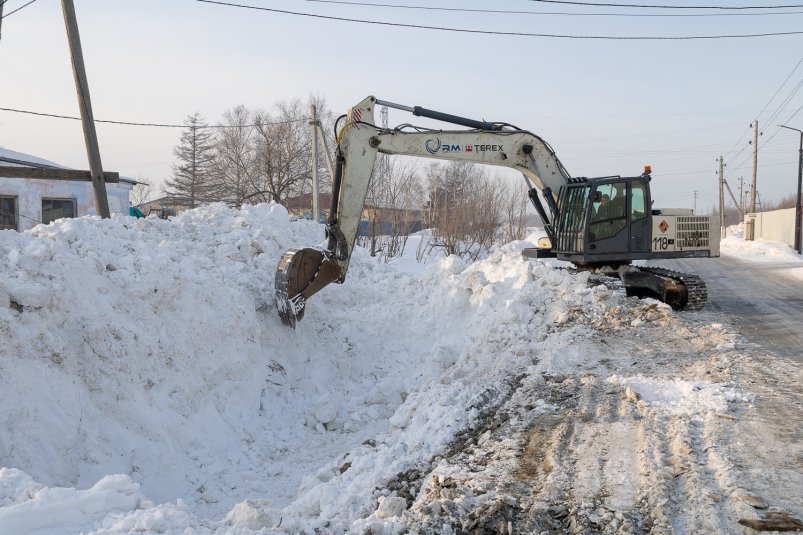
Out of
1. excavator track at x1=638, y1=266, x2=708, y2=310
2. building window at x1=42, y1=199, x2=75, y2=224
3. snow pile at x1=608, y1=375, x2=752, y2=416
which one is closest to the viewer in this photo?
snow pile at x1=608, y1=375, x2=752, y2=416

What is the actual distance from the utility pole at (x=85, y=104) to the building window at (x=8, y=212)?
10.9 m

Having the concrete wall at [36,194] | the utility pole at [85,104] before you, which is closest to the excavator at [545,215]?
the utility pole at [85,104]

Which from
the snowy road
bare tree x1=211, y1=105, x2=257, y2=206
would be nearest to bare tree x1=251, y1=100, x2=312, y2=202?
bare tree x1=211, y1=105, x2=257, y2=206

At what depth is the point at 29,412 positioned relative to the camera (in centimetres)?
601

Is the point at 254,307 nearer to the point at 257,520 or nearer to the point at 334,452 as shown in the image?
the point at 334,452

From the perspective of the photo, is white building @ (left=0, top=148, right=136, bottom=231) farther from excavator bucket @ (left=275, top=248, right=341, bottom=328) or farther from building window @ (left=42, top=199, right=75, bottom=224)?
excavator bucket @ (left=275, top=248, right=341, bottom=328)

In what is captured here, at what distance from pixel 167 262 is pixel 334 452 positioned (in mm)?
3542

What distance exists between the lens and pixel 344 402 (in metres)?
9.05

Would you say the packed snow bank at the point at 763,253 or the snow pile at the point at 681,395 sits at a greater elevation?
the packed snow bank at the point at 763,253

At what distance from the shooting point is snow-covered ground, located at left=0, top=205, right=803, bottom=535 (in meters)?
4.34

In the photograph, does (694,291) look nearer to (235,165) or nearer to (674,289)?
(674,289)

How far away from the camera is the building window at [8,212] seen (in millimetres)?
19297

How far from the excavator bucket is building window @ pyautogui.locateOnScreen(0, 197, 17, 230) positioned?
46.3 feet

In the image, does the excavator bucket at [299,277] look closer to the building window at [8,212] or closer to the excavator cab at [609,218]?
the excavator cab at [609,218]
